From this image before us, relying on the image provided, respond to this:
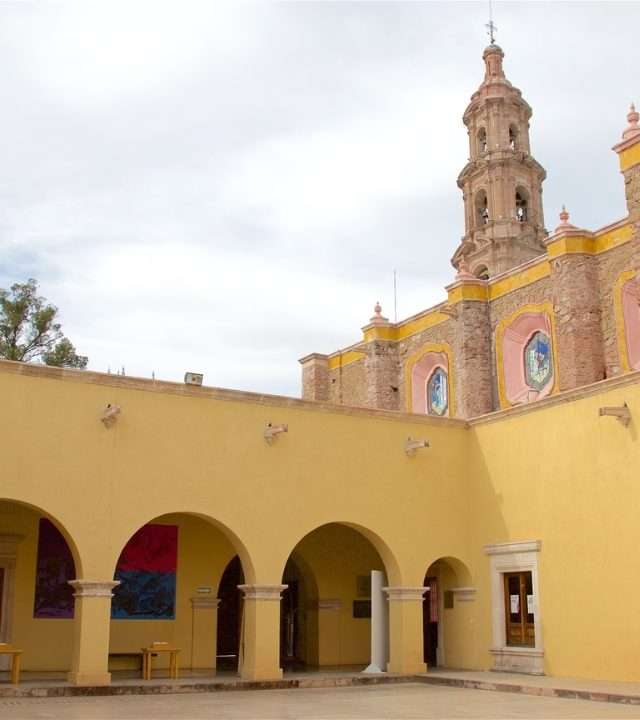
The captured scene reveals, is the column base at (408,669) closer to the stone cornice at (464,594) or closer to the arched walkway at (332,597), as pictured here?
the stone cornice at (464,594)

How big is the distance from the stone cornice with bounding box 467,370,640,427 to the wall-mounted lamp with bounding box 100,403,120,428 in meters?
7.04

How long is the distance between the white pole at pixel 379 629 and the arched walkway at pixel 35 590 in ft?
17.2

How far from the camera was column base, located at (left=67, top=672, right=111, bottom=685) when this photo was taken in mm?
13180

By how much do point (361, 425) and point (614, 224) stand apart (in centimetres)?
875

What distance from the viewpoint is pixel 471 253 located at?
3406cm

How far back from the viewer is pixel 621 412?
47.1ft

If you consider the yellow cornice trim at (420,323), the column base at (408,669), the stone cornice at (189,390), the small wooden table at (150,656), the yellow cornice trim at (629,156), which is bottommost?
the column base at (408,669)

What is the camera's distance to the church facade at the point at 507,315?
21109 millimetres

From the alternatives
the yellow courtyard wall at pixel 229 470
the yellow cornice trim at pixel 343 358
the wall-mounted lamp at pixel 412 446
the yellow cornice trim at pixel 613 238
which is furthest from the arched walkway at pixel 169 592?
the yellow cornice trim at pixel 343 358

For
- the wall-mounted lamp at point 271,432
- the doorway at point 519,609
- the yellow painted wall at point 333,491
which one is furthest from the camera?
the doorway at point 519,609

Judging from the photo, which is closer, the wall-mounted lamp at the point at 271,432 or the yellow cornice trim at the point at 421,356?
the wall-mounted lamp at the point at 271,432

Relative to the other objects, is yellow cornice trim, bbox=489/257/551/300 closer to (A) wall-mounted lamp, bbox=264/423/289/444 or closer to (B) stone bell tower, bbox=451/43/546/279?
(B) stone bell tower, bbox=451/43/546/279

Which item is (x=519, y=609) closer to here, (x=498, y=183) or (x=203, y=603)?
(x=203, y=603)

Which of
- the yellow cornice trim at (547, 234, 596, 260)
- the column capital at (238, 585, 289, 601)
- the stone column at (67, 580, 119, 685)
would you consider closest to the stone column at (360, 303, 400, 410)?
the yellow cornice trim at (547, 234, 596, 260)
